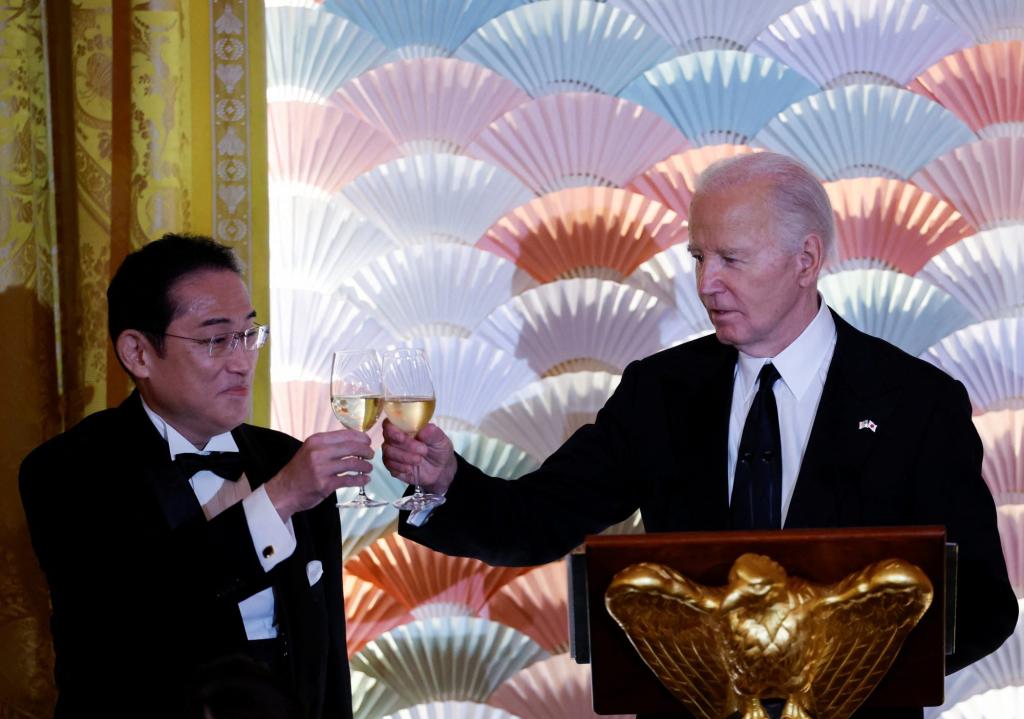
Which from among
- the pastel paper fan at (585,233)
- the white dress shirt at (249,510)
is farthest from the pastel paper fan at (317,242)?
the white dress shirt at (249,510)

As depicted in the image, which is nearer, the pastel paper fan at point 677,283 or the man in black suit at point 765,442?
the man in black suit at point 765,442

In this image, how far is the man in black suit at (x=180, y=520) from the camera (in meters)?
2.04

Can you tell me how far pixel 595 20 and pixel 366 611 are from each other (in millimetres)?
1408

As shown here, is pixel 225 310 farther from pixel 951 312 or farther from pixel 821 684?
pixel 951 312

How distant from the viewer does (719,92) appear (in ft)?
9.64

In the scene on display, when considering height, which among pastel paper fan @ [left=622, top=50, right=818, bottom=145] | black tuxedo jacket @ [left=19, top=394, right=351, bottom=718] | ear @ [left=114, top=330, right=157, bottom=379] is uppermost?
pastel paper fan @ [left=622, top=50, right=818, bottom=145]

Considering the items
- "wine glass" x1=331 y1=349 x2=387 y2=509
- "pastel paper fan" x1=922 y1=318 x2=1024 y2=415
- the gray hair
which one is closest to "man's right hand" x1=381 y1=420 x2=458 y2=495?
"wine glass" x1=331 y1=349 x2=387 y2=509

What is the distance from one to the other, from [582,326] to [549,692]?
0.80 metres

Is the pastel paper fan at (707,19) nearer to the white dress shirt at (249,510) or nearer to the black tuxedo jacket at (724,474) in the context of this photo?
the black tuxedo jacket at (724,474)

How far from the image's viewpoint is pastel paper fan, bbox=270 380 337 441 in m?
2.93

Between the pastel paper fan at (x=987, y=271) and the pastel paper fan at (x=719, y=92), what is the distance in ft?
1.60

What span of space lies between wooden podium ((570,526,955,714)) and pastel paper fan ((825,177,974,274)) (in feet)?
4.73

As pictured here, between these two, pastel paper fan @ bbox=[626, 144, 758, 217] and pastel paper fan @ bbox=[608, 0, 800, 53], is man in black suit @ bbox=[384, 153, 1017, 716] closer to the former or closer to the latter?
pastel paper fan @ bbox=[626, 144, 758, 217]

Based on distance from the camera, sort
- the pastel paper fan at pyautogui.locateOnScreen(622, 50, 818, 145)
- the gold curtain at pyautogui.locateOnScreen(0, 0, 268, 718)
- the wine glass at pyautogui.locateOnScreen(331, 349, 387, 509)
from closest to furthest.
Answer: the wine glass at pyautogui.locateOnScreen(331, 349, 387, 509)
the gold curtain at pyautogui.locateOnScreen(0, 0, 268, 718)
the pastel paper fan at pyautogui.locateOnScreen(622, 50, 818, 145)
